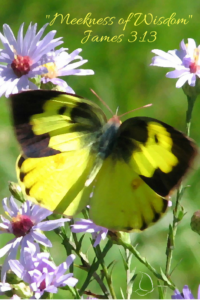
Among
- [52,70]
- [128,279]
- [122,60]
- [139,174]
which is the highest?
[122,60]

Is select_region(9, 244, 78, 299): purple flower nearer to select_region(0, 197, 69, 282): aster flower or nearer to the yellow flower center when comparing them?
select_region(0, 197, 69, 282): aster flower

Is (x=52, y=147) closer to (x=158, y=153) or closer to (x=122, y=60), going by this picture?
(x=158, y=153)

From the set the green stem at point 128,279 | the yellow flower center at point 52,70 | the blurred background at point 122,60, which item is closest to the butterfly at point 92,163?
the green stem at point 128,279

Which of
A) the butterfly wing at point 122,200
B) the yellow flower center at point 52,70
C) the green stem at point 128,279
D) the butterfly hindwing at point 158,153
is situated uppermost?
the yellow flower center at point 52,70

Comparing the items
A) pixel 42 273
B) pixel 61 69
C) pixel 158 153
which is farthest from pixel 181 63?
pixel 42 273

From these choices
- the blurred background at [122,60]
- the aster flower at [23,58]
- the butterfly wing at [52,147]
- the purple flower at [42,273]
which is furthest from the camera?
the blurred background at [122,60]

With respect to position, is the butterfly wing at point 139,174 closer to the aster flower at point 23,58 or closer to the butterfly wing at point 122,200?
the butterfly wing at point 122,200

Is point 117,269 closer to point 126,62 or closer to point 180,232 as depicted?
point 180,232
